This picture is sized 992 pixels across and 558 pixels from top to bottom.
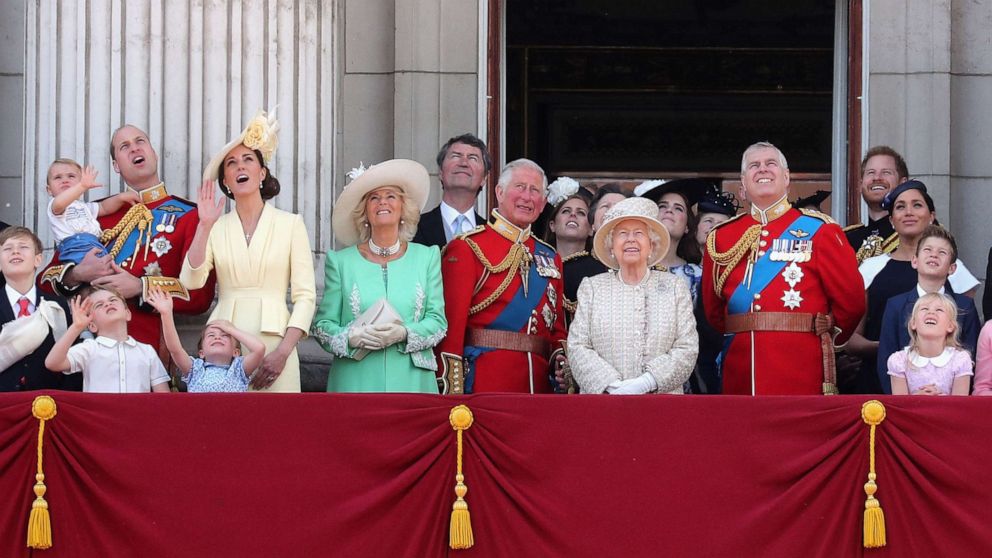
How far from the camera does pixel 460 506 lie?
7.12m

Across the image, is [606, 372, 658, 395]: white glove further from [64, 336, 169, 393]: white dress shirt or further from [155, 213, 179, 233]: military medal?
[155, 213, 179, 233]: military medal

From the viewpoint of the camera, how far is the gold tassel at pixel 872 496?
7027mm

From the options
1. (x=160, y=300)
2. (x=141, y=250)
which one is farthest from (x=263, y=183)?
(x=160, y=300)

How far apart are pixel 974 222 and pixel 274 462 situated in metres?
4.41

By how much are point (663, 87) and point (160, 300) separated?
27.3 ft

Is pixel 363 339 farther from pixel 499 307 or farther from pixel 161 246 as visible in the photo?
pixel 161 246

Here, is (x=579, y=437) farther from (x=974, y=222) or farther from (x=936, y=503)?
(x=974, y=222)

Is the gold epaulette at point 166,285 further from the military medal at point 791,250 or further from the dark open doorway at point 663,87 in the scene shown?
the dark open doorway at point 663,87

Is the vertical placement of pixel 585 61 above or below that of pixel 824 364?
above

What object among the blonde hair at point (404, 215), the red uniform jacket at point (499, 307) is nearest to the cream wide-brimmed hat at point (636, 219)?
the red uniform jacket at point (499, 307)

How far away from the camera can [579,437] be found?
7172mm

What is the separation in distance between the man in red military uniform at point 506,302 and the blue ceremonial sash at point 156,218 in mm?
1212

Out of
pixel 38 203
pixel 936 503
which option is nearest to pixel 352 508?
pixel 936 503

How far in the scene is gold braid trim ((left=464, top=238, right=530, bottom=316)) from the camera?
827 cm
